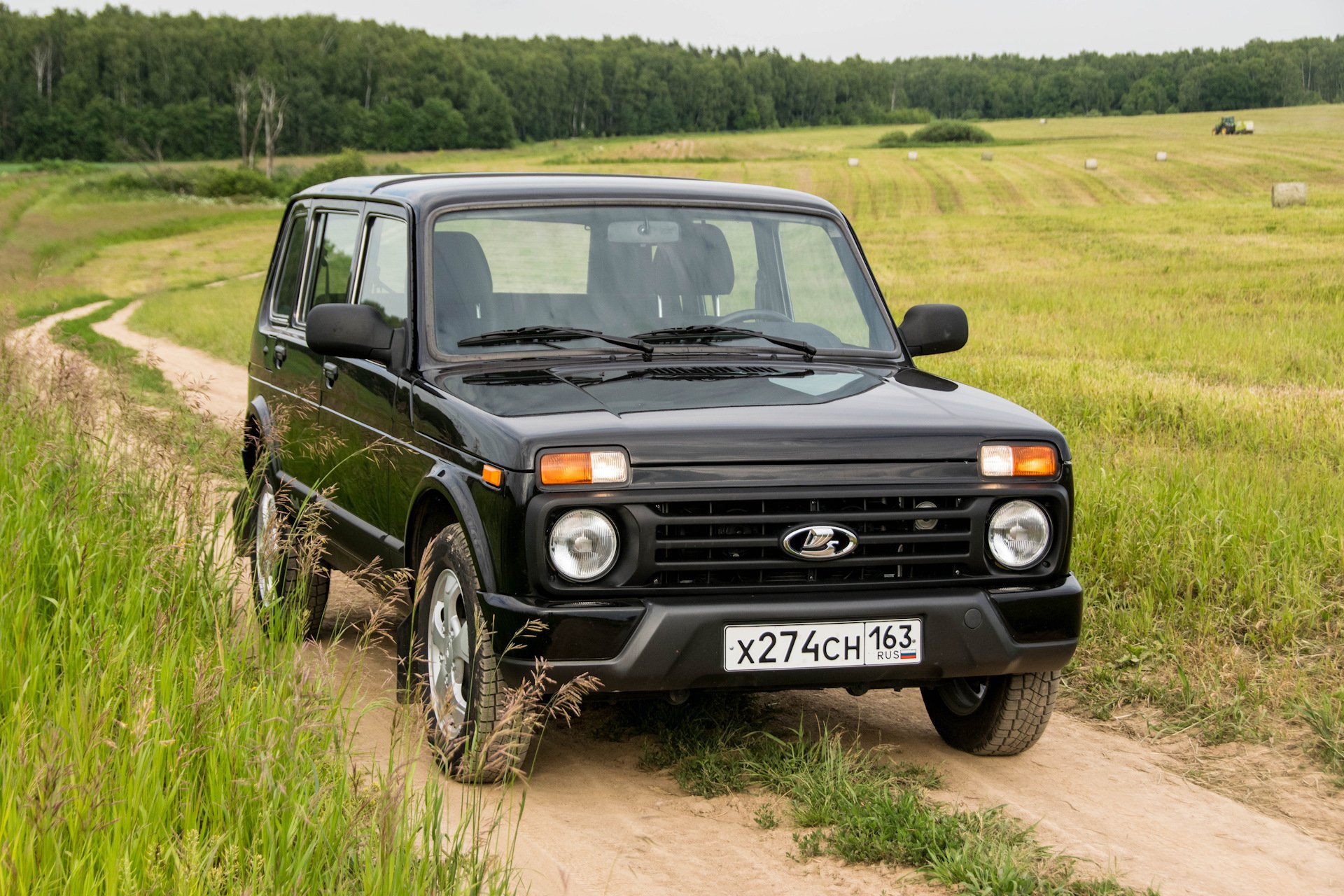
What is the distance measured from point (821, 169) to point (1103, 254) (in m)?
33.7

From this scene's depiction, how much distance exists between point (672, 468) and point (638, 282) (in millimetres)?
1410

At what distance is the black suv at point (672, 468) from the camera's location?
13.5ft

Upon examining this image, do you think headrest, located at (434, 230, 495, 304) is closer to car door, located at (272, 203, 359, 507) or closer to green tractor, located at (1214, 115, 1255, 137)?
car door, located at (272, 203, 359, 507)

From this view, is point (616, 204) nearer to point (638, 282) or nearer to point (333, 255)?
point (638, 282)

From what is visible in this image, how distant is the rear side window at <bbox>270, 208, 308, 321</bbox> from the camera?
681 centimetres

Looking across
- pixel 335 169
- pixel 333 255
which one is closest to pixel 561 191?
pixel 333 255

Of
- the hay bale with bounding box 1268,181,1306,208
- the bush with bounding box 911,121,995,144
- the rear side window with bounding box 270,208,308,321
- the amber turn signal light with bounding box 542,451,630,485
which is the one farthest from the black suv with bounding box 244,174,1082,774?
the bush with bounding box 911,121,995,144

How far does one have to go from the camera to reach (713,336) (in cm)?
528

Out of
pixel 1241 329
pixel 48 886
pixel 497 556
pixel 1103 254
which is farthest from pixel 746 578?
pixel 1103 254

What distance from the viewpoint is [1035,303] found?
20.5m

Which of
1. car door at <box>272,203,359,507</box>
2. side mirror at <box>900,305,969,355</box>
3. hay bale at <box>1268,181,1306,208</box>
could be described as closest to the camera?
side mirror at <box>900,305,969,355</box>

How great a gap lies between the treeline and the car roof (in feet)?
347

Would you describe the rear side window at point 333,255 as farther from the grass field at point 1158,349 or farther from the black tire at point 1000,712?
the black tire at point 1000,712

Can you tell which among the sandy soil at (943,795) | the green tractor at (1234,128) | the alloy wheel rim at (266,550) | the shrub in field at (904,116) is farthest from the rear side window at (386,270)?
the shrub in field at (904,116)
